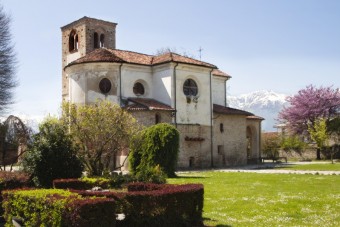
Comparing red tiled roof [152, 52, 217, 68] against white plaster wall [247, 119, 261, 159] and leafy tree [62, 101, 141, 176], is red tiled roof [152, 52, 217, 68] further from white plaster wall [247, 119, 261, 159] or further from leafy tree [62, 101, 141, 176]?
leafy tree [62, 101, 141, 176]

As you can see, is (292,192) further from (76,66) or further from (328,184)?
(76,66)

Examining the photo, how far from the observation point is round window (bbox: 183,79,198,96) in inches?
1564

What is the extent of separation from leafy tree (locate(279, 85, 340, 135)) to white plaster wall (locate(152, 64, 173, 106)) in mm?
25234

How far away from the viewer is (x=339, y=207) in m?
14.5

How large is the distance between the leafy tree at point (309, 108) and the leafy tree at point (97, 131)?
1482 inches

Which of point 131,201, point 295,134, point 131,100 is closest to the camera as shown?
point 131,201

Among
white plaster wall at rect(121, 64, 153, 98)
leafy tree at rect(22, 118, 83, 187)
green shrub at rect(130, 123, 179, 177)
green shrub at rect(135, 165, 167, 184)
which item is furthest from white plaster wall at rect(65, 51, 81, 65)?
green shrub at rect(135, 165, 167, 184)

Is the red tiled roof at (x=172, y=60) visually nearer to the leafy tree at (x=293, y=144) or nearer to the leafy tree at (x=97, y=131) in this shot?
the leafy tree at (x=97, y=131)

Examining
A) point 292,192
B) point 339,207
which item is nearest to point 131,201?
point 339,207

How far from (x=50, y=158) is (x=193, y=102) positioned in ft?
74.7

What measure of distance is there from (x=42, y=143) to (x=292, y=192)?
10.6m

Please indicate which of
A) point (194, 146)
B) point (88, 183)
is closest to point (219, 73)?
point (194, 146)

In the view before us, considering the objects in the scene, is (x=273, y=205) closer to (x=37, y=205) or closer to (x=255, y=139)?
(x=37, y=205)

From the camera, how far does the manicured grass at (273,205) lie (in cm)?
1247
